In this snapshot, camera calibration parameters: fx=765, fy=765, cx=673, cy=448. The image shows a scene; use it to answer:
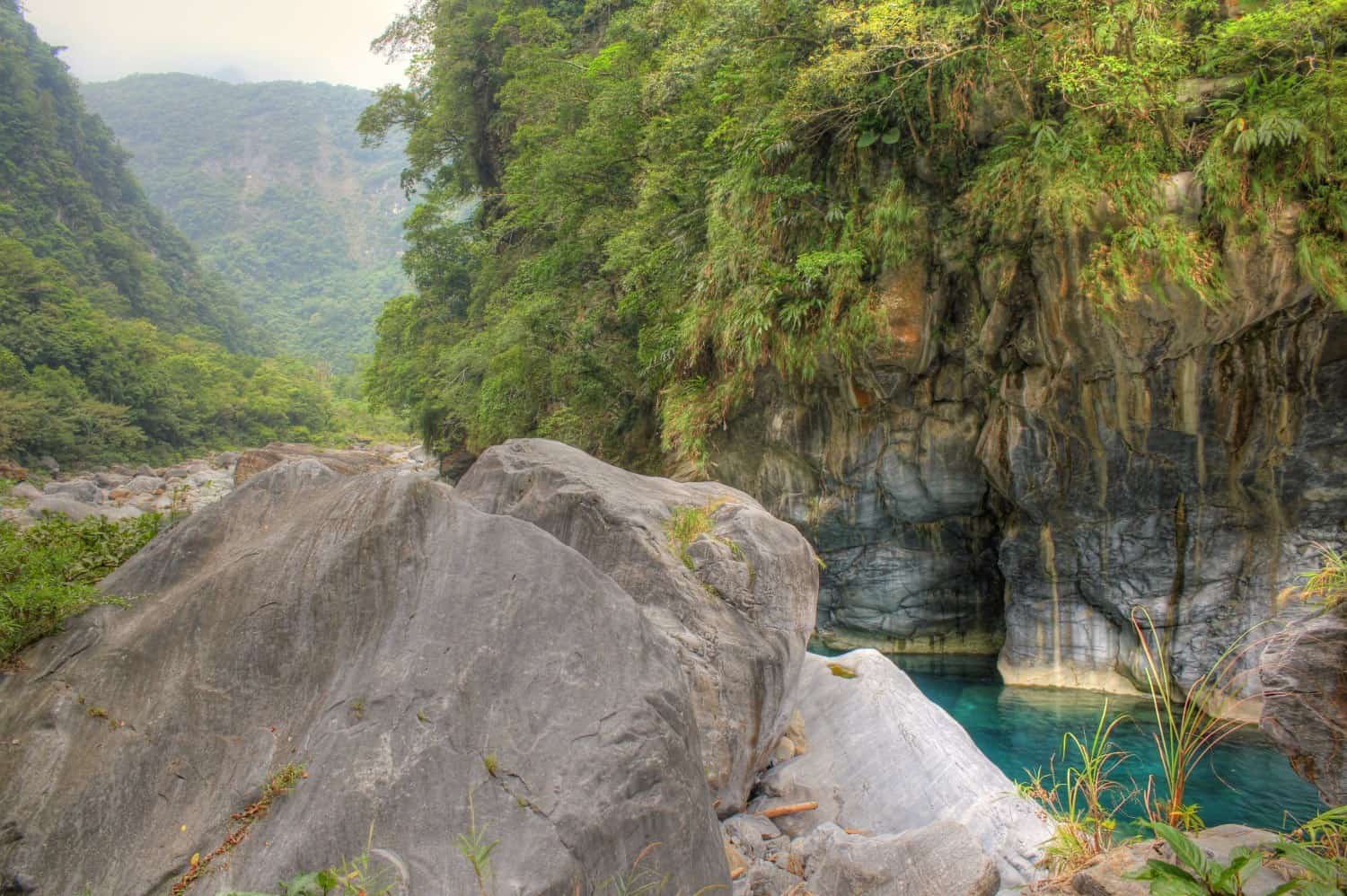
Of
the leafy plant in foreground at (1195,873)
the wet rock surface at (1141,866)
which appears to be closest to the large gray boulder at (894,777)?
the wet rock surface at (1141,866)

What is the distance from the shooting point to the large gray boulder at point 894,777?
4.54 m

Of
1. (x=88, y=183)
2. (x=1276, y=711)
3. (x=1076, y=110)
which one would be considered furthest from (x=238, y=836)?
(x=88, y=183)

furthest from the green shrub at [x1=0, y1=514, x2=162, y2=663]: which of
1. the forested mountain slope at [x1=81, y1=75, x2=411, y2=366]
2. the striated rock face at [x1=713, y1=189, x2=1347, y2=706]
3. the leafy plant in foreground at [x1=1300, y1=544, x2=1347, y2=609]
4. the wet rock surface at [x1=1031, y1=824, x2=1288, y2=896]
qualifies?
the forested mountain slope at [x1=81, y1=75, x2=411, y2=366]

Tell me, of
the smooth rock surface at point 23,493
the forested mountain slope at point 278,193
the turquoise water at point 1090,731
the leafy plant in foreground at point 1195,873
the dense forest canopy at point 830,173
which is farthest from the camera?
the forested mountain slope at point 278,193

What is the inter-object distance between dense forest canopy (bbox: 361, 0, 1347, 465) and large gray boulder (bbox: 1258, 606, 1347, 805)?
178 inches

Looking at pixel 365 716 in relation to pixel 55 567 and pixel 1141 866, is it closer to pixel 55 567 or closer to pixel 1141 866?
pixel 55 567

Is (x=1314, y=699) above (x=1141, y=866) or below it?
above

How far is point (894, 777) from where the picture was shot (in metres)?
5.06

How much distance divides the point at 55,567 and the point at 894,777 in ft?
16.6

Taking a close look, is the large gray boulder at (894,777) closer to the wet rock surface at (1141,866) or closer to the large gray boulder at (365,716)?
the wet rock surface at (1141,866)

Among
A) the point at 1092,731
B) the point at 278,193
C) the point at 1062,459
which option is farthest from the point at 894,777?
the point at 278,193

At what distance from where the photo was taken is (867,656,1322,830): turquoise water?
6.28 metres

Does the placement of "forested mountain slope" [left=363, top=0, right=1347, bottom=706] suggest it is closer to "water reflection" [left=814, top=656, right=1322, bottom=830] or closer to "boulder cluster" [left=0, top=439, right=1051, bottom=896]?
"water reflection" [left=814, top=656, right=1322, bottom=830]

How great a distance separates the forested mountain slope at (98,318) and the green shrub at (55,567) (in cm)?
2270
